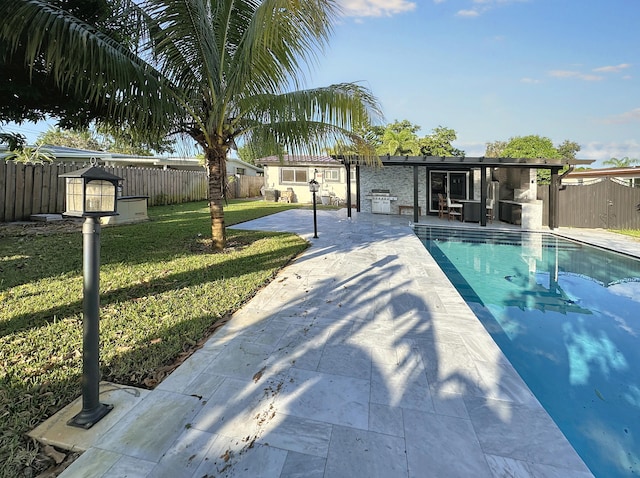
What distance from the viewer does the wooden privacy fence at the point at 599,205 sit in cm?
1253

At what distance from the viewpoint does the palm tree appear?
4500mm

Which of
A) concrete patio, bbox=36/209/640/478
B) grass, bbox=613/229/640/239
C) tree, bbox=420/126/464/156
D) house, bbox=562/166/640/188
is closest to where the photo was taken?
concrete patio, bbox=36/209/640/478

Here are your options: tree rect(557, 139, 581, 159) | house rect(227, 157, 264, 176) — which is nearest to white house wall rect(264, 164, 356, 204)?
house rect(227, 157, 264, 176)

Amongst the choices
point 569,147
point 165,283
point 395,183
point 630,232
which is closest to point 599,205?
point 630,232

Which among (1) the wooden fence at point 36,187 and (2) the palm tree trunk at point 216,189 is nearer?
(2) the palm tree trunk at point 216,189

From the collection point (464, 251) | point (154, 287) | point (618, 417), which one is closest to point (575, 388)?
point (618, 417)

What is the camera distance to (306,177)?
23141mm

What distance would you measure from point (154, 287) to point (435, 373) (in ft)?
13.7

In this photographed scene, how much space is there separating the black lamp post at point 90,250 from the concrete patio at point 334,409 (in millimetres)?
177

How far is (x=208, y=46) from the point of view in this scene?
6047 mm

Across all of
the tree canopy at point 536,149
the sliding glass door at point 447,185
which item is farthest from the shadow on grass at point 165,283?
the tree canopy at point 536,149

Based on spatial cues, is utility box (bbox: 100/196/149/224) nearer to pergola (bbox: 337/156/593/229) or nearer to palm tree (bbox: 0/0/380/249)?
palm tree (bbox: 0/0/380/249)

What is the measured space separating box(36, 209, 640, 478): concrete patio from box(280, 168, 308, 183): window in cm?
1980

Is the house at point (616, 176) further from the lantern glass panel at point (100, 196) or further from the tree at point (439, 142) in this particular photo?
the lantern glass panel at point (100, 196)
